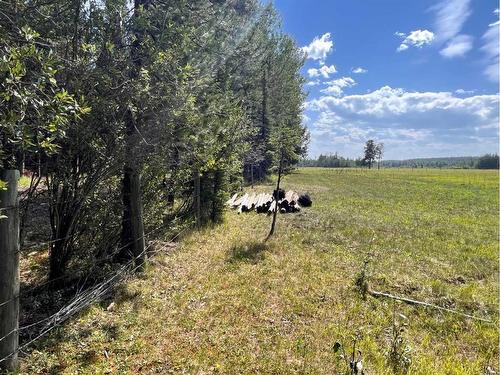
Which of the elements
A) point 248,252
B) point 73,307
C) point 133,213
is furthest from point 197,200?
point 73,307

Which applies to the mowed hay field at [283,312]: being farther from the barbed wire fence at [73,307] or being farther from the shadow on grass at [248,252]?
the barbed wire fence at [73,307]

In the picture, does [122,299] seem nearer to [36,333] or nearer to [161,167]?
[36,333]

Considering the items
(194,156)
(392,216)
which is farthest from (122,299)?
(392,216)

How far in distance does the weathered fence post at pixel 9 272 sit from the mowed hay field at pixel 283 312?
1.38 ft

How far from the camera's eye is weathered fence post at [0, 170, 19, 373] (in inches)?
134

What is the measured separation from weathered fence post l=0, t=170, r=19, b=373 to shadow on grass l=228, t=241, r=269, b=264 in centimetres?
500

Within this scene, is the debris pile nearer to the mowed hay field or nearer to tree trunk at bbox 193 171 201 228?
tree trunk at bbox 193 171 201 228

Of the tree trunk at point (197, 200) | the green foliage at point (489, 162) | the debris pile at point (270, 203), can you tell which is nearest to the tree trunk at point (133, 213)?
the tree trunk at point (197, 200)

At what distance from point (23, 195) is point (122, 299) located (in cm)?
242

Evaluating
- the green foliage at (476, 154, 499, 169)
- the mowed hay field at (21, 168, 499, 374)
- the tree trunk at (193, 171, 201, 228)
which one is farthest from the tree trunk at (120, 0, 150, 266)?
the green foliage at (476, 154, 499, 169)

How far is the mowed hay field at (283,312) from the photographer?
4230 mm

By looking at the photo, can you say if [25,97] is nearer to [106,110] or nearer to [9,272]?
[9,272]

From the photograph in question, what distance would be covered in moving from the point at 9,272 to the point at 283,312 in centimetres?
403

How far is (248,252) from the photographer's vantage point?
29.0 ft
